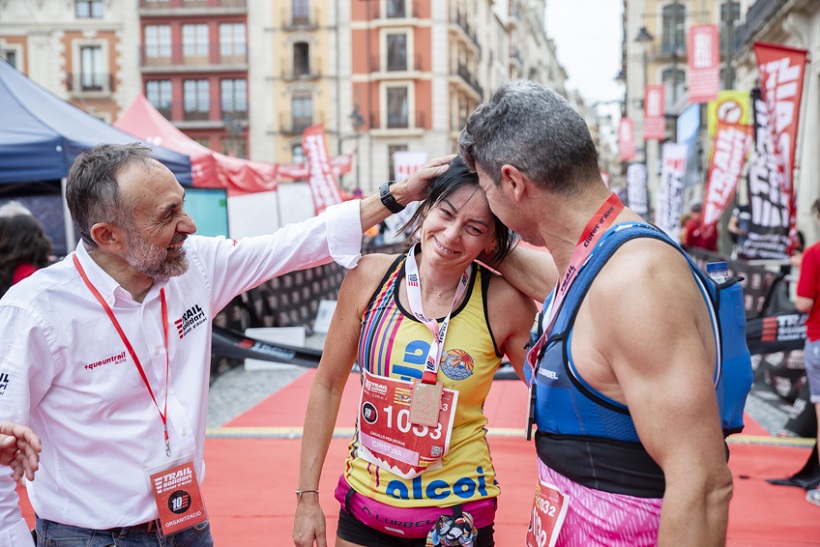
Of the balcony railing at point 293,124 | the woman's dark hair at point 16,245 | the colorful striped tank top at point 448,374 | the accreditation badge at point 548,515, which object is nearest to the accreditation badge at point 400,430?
the colorful striped tank top at point 448,374

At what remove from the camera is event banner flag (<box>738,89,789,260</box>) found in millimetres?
7793

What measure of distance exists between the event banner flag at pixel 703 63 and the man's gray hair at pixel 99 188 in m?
15.7

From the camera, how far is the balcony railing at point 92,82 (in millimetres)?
45625

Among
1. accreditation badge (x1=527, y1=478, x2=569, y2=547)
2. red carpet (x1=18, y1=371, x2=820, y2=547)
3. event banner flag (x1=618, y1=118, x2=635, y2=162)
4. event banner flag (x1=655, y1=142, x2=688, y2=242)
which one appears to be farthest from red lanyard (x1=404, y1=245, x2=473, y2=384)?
event banner flag (x1=618, y1=118, x2=635, y2=162)

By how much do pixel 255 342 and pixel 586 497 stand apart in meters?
4.01

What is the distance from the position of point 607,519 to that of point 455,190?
1.00 m

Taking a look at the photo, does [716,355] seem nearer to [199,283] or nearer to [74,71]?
[199,283]

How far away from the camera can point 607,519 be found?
1.48 metres

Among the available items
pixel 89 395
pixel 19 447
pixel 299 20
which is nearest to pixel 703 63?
pixel 89 395

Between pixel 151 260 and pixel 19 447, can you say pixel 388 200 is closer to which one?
pixel 151 260

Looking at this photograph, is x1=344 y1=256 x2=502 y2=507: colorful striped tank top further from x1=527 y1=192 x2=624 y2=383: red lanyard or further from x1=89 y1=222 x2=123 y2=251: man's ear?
x1=89 y1=222 x2=123 y2=251: man's ear

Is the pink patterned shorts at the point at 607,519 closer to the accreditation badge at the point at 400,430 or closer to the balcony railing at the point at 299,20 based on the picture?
the accreditation badge at the point at 400,430

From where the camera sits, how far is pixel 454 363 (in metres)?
2.12

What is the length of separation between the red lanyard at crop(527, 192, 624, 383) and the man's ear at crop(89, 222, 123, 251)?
116cm
